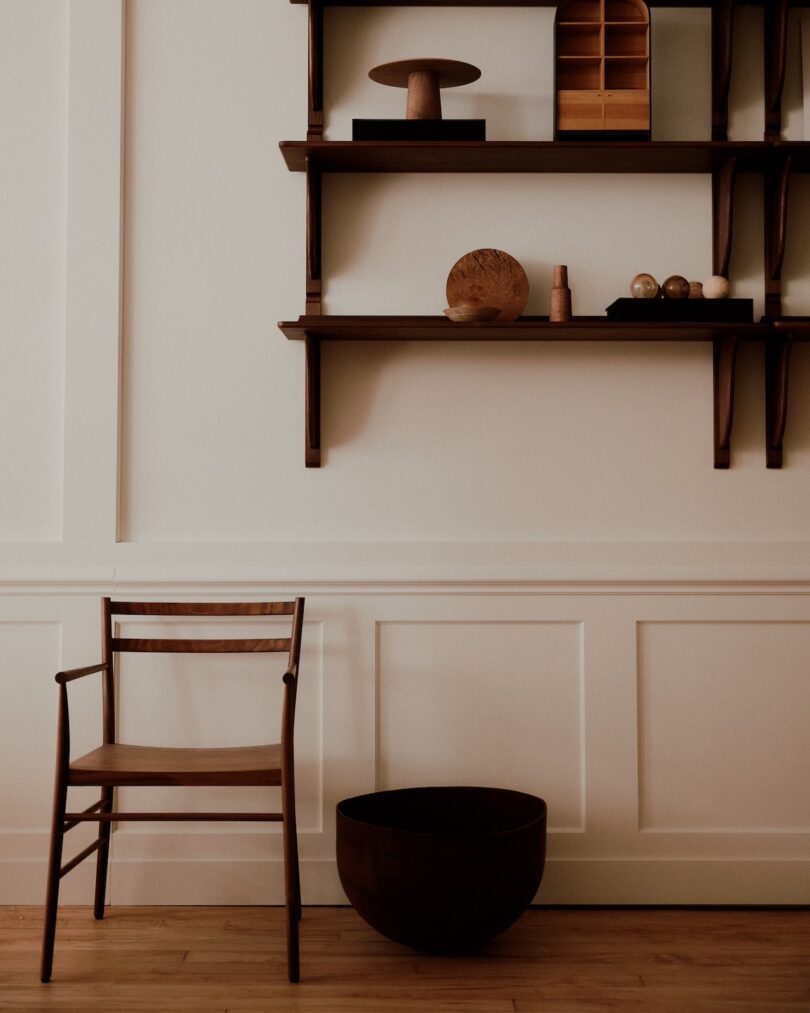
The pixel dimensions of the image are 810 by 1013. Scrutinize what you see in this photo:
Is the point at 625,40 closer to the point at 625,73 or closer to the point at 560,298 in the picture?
the point at 625,73

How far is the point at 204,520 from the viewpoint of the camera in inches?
102

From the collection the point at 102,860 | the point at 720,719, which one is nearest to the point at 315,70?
the point at 720,719

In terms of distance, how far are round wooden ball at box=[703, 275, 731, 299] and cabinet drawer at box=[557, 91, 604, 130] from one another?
480 millimetres

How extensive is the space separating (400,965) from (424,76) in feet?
6.96

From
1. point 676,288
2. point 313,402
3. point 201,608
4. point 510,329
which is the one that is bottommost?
point 201,608

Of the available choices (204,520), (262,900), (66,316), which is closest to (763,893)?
(262,900)

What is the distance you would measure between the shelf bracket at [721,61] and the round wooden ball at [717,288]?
0.40 m

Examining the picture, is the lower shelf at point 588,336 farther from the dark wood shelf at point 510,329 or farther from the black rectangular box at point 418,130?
the black rectangular box at point 418,130

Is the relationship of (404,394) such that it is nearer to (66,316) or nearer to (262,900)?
(66,316)

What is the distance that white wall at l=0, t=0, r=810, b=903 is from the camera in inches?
101

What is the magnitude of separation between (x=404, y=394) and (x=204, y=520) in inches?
25.1

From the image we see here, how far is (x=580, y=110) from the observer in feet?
8.07

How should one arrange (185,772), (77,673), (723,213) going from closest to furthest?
(185,772) → (77,673) → (723,213)

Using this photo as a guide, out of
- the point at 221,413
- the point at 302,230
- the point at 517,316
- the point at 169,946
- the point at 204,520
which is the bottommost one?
the point at 169,946
